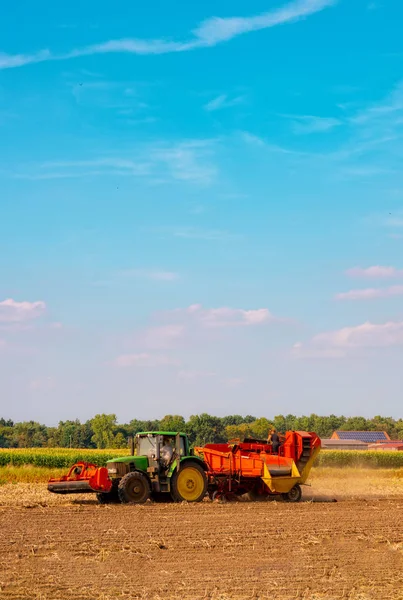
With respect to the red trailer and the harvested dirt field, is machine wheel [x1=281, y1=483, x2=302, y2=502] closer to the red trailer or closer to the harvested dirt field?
the red trailer

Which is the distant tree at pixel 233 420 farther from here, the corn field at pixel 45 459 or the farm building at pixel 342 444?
the corn field at pixel 45 459

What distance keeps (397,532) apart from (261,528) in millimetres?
2973

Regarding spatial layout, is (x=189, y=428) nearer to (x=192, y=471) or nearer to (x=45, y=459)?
(x=45, y=459)

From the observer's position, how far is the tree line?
10150 centimetres

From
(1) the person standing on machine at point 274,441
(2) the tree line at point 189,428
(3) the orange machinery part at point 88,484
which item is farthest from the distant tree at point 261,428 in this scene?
(3) the orange machinery part at point 88,484

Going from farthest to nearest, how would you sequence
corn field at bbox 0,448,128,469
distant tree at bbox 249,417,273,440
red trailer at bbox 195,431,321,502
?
distant tree at bbox 249,417,273,440 < corn field at bbox 0,448,128,469 < red trailer at bbox 195,431,321,502

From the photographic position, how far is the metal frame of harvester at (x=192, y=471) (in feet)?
64.6

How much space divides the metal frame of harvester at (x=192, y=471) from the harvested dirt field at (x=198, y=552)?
75 centimetres

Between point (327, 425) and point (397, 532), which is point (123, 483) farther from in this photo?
point (327, 425)

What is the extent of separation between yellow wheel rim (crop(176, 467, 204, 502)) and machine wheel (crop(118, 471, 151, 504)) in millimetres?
988

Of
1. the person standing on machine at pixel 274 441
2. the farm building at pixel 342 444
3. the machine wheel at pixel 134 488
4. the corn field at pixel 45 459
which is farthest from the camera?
the farm building at pixel 342 444

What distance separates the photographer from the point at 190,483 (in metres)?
20.5

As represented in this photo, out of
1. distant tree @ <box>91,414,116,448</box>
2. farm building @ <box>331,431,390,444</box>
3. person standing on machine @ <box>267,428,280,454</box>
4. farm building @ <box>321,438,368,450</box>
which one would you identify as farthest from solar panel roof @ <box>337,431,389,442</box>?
person standing on machine @ <box>267,428,280,454</box>

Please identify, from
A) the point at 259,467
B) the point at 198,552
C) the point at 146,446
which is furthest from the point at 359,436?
the point at 198,552
